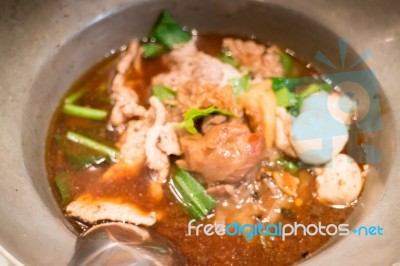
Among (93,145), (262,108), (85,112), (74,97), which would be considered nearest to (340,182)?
(262,108)

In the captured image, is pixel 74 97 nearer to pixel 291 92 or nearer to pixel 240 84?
pixel 240 84

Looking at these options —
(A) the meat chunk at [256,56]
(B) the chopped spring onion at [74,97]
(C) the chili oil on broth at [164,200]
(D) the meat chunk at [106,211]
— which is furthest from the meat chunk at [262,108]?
(B) the chopped spring onion at [74,97]

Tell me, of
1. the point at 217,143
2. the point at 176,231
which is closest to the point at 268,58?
the point at 217,143

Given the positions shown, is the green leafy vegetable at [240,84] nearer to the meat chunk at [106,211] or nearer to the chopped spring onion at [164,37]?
the chopped spring onion at [164,37]

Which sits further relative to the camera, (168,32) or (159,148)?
(168,32)

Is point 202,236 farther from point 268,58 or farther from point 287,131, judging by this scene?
point 268,58

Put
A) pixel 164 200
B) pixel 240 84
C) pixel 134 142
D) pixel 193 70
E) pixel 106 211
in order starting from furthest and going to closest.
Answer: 1. pixel 193 70
2. pixel 240 84
3. pixel 134 142
4. pixel 164 200
5. pixel 106 211

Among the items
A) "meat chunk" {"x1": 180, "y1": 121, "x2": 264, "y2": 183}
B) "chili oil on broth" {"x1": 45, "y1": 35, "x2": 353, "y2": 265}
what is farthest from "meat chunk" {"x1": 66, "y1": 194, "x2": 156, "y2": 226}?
"meat chunk" {"x1": 180, "y1": 121, "x2": 264, "y2": 183}
